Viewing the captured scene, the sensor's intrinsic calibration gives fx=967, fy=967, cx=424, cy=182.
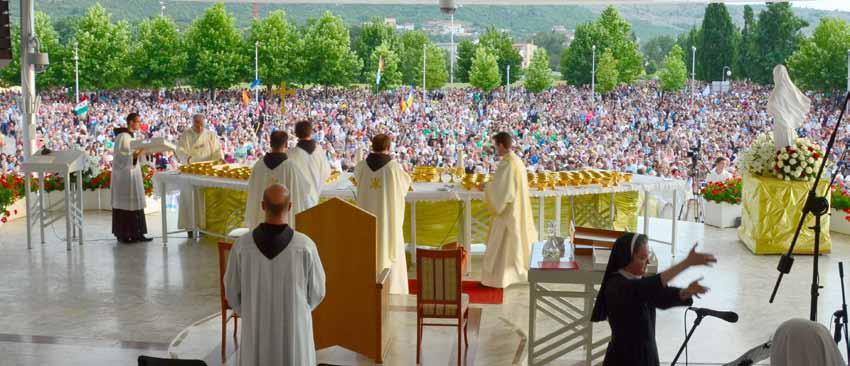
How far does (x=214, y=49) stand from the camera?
72.1m

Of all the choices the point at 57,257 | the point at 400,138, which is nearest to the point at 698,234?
the point at 57,257

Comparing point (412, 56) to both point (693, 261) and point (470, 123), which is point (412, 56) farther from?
point (693, 261)

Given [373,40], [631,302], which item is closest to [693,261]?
[631,302]

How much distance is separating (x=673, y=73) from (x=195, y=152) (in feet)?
213

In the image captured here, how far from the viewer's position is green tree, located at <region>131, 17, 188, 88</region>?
71062mm

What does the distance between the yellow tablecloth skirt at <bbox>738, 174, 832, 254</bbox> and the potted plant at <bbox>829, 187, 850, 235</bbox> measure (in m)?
1.69

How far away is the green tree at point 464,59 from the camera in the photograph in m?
80.0

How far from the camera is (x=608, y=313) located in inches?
179

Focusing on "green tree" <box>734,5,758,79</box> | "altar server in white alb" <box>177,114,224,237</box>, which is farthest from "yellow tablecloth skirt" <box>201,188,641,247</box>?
"green tree" <box>734,5,758,79</box>

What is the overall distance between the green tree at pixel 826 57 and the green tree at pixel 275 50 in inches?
1442

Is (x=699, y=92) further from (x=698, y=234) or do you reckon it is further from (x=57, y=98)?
(x=698, y=234)

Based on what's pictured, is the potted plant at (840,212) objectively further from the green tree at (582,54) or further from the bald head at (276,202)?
the green tree at (582,54)

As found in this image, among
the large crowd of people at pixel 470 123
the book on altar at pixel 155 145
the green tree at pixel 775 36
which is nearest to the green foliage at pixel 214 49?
the large crowd of people at pixel 470 123

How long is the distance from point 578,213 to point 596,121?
43.9m
